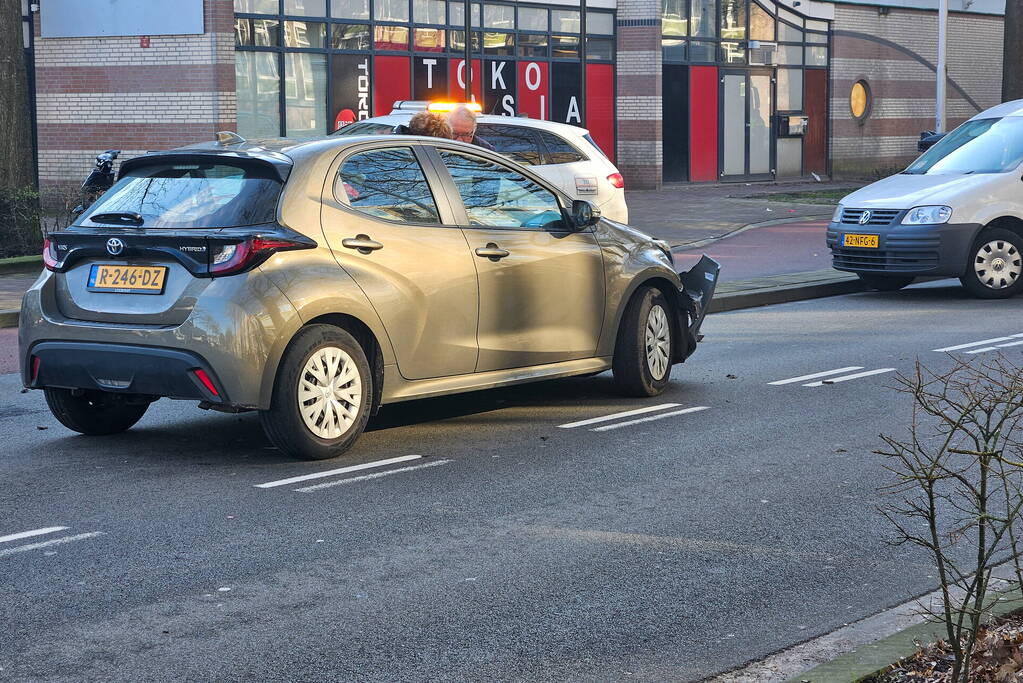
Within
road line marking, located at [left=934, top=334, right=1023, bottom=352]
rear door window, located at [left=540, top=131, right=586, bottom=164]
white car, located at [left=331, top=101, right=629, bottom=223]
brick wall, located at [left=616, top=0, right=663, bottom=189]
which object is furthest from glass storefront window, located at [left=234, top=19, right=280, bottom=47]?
road line marking, located at [left=934, top=334, right=1023, bottom=352]

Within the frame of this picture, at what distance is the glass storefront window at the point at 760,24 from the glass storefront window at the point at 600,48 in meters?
4.34

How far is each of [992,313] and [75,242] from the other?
9.04 m

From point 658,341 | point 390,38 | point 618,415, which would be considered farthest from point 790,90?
point 618,415

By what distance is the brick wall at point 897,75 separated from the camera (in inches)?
1478

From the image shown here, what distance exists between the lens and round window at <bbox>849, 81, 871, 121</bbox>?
3797cm

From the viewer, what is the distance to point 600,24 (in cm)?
3206

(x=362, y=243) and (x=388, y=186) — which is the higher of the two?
(x=388, y=186)

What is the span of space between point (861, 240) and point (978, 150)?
5.80 feet

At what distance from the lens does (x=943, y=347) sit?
1152 cm

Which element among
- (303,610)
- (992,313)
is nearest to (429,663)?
(303,610)

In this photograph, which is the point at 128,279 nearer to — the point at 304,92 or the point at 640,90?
the point at 304,92

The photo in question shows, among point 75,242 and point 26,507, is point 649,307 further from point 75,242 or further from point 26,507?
point 26,507

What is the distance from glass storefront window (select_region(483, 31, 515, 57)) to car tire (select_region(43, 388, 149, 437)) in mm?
21998

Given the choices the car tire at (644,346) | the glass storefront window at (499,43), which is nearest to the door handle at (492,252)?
the car tire at (644,346)
